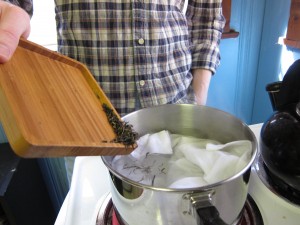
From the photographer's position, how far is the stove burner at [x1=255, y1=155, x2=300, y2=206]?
388 millimetres

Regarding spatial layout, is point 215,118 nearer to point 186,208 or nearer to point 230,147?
point 230,147

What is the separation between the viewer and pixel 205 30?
77 centimetres

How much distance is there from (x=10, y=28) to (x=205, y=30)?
0.55 metres

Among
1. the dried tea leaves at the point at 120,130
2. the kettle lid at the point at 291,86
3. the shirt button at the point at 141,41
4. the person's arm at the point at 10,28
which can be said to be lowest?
the dried tea leaves at the point at 120,130

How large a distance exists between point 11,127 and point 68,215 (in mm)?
206

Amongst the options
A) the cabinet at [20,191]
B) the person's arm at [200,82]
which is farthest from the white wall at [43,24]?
the person's arm at [200,82]

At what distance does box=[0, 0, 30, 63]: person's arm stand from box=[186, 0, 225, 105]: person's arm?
46cm

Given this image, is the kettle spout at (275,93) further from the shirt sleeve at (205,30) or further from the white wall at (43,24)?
the white wall at (43,24)

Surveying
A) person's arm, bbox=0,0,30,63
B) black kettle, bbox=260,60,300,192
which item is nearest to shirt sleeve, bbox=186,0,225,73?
black kettle, bbox=260,60,300,192

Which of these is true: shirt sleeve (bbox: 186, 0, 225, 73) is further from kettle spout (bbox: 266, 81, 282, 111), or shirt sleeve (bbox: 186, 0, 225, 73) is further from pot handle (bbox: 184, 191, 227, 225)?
pot handle (bbox: 184, 191, 227, 225)

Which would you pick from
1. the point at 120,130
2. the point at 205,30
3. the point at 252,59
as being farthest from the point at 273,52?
the point at 120,130

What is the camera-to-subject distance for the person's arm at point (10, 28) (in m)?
0.33

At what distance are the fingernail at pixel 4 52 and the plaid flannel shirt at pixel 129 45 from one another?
0.86 feet

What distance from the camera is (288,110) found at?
1.30 ft
